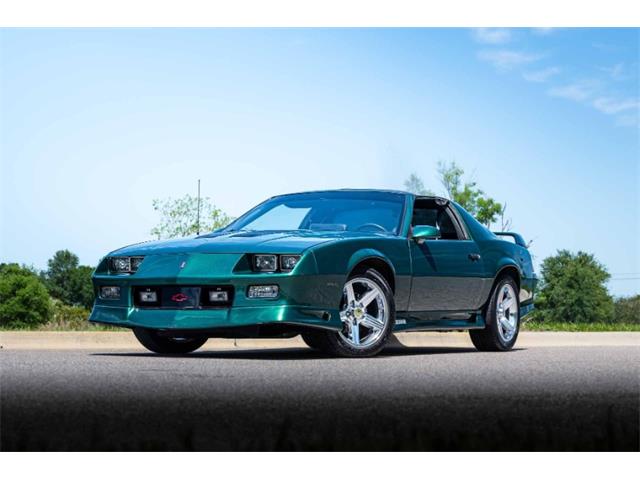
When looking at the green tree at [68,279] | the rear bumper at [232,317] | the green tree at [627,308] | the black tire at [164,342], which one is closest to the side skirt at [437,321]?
the rear bumper at [232,317]

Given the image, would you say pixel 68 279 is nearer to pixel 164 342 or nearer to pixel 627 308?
pixel 627 308

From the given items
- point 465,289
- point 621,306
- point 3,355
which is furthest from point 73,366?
point 621,306

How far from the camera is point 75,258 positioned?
14962cm

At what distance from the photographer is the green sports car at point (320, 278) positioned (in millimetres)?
9914

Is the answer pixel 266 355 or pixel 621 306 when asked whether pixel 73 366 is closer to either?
pixel 266 355

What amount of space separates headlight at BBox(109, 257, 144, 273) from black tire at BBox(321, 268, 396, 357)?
1.91 m

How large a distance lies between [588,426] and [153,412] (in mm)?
2403

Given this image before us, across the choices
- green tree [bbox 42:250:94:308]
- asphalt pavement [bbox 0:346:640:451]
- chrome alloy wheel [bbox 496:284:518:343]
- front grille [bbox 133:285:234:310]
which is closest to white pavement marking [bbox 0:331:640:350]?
chrome alloy wheel [bbox 496:284:518:343]

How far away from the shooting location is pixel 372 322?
10516 millimetres

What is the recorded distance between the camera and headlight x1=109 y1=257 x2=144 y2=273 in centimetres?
1062

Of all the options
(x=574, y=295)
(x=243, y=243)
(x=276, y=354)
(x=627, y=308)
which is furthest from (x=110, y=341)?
(x=627, y=308)

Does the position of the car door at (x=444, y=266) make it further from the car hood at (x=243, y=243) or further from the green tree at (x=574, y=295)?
the green tree at (x=574, y=295)

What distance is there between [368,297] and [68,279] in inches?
5558

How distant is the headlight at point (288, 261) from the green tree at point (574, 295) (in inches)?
3914
